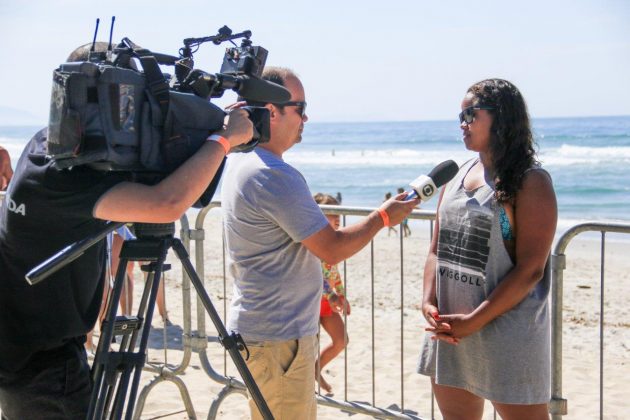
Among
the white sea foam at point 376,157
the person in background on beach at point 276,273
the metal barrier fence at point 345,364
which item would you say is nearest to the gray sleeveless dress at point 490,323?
the person in background on beach at point 276,273

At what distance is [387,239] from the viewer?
17016 mm

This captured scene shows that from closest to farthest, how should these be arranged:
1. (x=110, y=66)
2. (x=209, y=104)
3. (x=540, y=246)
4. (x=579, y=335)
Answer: (x=110, y=66)
(x=209, y=104)
(x=540, y=246)
(x=579, y=335)

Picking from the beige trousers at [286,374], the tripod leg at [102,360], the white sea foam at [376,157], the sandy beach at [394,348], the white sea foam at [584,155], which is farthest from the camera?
the white sea foam at [376,157]

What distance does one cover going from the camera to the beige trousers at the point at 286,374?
308 centimetres

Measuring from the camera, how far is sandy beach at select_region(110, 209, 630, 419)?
5520mm

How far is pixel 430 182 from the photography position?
2846 millimetres

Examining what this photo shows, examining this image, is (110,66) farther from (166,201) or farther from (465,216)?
(465,216)

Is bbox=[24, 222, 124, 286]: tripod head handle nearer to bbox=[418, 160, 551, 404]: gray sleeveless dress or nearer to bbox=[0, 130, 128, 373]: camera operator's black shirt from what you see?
bbox=[0, 130, 128, 373]: camera operator's black shirt

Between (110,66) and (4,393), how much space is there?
1161mm

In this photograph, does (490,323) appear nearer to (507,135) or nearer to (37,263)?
(507,135)

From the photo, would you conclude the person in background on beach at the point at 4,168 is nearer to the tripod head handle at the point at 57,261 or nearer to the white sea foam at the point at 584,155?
the tripod head handle at the point at 57,261

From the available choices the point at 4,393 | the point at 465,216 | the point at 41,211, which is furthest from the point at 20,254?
the point at 465,216

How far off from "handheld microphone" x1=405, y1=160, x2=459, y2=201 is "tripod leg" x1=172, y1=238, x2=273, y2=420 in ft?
2.93

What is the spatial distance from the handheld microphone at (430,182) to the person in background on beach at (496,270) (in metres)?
0.23
